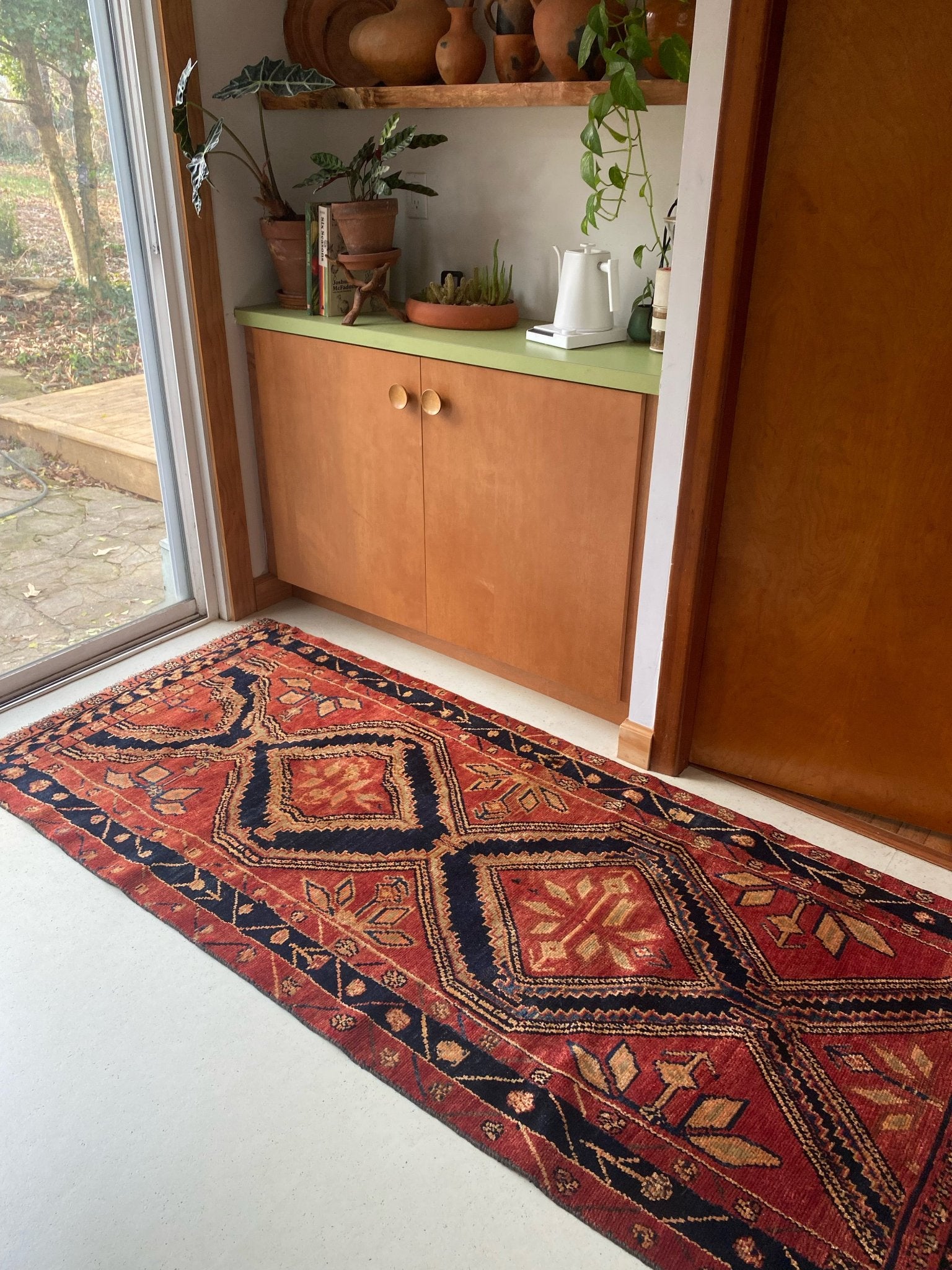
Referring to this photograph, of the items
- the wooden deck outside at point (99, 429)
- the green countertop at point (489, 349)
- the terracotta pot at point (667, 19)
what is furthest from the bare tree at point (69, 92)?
the terracotta pot at point (667, 19)

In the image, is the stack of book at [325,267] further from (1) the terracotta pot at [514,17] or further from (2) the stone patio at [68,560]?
(2) the stone patio at [68,560]

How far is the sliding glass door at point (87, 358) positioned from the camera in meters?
2.24

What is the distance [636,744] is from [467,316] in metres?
1.10

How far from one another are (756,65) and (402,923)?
5.30 ft

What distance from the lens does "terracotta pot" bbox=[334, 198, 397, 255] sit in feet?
7.94

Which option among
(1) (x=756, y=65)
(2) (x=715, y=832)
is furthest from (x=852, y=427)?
(2) (x=715, y=832)

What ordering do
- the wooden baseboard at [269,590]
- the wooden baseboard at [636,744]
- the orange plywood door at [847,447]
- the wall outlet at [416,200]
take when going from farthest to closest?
the wooden baseboard at [269,590], the wall outlet at [416,200], the wooden baseboard at [636,744], the orange plywood door at [847,447]

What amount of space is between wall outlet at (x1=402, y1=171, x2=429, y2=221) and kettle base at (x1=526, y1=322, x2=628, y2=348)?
25.6 inches

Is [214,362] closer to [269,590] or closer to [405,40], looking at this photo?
[269,590]

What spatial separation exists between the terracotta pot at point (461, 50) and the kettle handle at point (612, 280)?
0.55m

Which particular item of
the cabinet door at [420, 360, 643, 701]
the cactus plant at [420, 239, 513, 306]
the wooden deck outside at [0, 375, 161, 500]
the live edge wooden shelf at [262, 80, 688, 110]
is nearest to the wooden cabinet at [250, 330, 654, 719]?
the cabinet door at [420, 360, 643, 701]

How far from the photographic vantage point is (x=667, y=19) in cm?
189

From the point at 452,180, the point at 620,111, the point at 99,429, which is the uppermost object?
the point at 620,111

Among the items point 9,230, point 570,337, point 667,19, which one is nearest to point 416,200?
point 570,337
